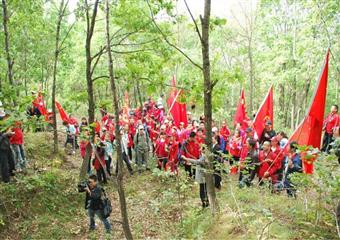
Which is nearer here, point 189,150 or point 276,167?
point 276,167

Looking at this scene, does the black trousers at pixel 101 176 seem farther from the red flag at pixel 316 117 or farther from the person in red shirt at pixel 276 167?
the red flag at pixel 316 117

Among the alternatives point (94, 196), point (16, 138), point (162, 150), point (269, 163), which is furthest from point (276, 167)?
point (16, 138)

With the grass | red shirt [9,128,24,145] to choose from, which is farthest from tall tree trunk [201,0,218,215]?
red shirt [9,128,24,145]

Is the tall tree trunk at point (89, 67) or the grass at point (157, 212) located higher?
the tall tree trunk at point (89, 67)

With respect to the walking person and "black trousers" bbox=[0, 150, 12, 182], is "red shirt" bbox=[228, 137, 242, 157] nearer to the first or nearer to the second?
the walking person

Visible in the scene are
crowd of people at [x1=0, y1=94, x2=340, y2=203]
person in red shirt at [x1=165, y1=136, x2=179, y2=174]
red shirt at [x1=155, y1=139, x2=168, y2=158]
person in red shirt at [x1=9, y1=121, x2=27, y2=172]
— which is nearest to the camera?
crowd of people at [x1=0, y1=94, x2=340, y2=203]

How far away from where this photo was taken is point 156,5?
8852mm

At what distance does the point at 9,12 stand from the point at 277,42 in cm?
1821

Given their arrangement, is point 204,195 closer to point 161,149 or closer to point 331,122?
point 161,149

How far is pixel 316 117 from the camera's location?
8.05 m

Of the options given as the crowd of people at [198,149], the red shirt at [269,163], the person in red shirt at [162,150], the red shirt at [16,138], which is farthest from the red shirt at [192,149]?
the red shirt at [16,138]

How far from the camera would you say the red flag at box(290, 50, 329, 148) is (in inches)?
316

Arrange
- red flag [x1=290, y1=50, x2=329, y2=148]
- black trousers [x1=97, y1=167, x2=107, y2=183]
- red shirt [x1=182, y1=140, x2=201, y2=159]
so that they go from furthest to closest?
black trousers [x1=97, y1=167, x2=107, y2=183] → red shirt [x1=182, y1=140, x2=201, y2=159] → red flag [x1=290, y1=50, x2=329, y2=148]

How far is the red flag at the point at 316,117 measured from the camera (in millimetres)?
8016
